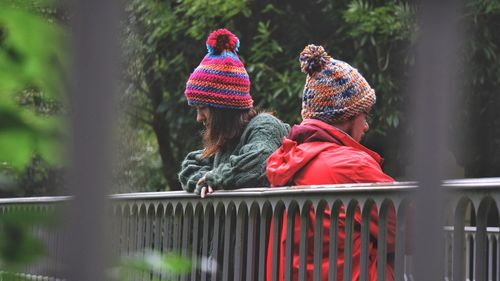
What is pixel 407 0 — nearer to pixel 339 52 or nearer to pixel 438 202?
pixel 339 52

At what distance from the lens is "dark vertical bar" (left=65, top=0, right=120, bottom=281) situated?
100cm

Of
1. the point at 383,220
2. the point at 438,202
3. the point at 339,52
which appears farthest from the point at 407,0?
the point at 438,202

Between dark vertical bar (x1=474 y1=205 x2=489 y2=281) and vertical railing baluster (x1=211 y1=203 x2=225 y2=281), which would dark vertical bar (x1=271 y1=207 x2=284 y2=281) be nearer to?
vertical railing baluster (x1=211 y1=203 x2=225 y2=281)

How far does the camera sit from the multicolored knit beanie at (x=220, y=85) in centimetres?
532

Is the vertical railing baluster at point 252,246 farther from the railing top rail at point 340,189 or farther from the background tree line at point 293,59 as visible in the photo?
the background tree line at point 293,59

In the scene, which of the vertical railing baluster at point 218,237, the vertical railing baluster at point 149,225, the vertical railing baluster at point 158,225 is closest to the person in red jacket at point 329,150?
the vertical railing baluster at point 218,237

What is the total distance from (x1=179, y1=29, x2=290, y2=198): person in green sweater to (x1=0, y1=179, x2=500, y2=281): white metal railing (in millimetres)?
104

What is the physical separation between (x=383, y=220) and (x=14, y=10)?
115 inches

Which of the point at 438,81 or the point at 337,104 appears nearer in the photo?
the point at 438,81

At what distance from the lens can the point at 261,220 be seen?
15.5 ft

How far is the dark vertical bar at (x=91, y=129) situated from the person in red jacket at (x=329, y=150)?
3008 mm

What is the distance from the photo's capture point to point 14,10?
1091 mm

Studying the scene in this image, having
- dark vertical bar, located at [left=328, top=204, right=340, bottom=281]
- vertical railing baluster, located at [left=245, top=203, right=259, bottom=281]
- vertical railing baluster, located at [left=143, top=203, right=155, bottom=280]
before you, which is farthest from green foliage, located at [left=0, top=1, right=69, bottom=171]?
vertical railing baluster, located at [left=143, top=203, right=155, bottom=280]

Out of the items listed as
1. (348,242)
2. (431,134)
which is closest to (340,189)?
(348,242)
